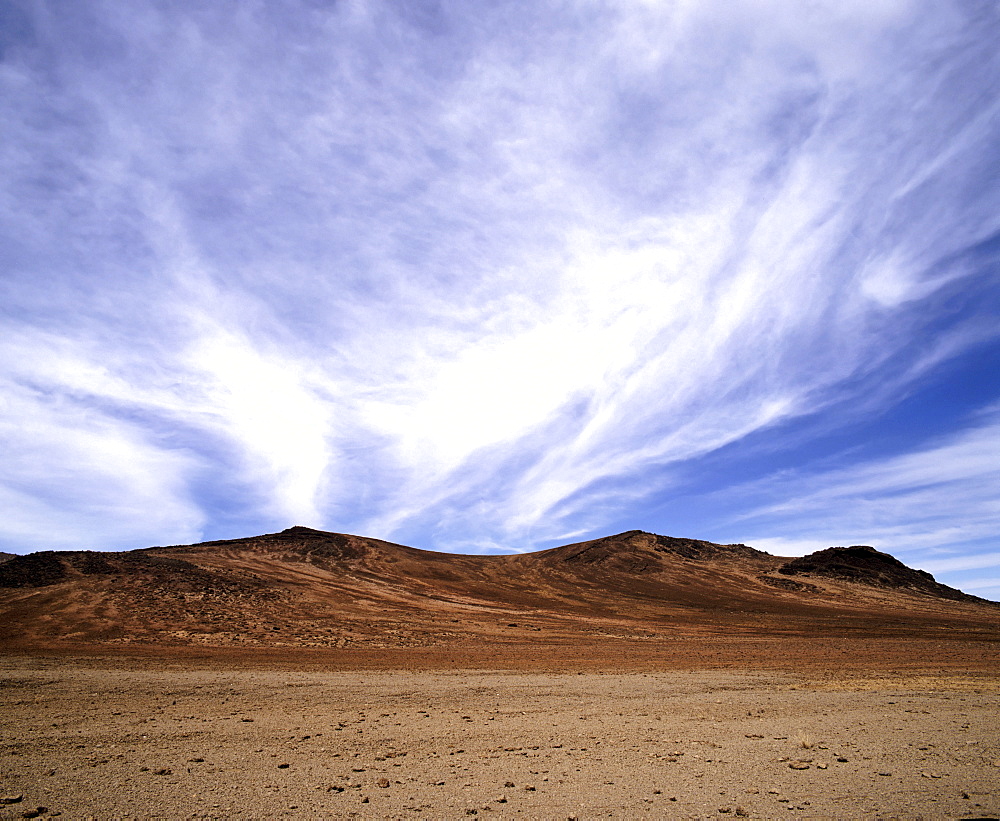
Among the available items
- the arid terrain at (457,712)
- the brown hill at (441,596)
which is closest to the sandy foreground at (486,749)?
the arid terrain at (457,712)

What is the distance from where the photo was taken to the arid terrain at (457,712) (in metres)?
6.39

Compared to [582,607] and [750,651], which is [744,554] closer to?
[582,607]

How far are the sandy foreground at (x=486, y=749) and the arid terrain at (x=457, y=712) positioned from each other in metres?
0.05

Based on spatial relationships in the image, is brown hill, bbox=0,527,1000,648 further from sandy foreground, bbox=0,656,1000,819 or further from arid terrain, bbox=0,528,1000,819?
sandy foreground, bbox=0,656,1000,819

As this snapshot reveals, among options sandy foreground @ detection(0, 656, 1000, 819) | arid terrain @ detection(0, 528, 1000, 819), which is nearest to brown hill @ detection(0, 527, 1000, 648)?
arid terrain @ detection(0, 528, 1000, 819)

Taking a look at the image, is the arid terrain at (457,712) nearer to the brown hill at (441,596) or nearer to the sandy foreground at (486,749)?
the sandy foreground at (486,749)

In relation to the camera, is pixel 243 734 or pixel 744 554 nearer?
pixel 243 734

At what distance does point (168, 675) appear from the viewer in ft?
48.3

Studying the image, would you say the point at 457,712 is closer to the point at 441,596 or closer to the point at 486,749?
the point at 486,749

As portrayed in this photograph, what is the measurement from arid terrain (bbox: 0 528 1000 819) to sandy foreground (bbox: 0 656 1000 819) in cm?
5

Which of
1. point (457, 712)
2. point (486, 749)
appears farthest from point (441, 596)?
point (486, 749)

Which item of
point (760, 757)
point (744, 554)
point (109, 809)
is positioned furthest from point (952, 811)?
point (744, 554)

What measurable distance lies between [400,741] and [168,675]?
947cm

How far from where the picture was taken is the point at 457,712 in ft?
36.3
